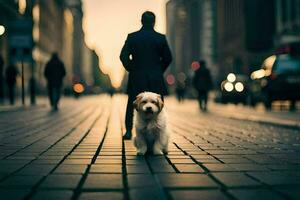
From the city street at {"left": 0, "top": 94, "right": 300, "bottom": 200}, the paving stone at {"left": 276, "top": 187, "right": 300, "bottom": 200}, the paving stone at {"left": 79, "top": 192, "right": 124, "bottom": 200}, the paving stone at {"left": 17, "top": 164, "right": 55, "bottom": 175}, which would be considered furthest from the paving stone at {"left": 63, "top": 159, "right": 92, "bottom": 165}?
the paving stone at {"left": 276, "top": 187, "right": 300, "bottom": 200}

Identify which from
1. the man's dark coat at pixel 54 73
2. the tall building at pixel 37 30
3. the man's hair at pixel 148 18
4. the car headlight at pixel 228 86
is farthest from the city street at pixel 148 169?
the car headlight at pixel 228 86

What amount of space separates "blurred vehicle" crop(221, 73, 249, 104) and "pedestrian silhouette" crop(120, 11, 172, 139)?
69.6ft

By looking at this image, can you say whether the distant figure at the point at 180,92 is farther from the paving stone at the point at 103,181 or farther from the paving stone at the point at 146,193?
the paving stone at the point at 146,193

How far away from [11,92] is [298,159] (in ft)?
67.2

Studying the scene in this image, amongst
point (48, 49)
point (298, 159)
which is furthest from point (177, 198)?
point (48, 49)

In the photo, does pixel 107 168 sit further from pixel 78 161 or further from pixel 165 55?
pixel 165 55

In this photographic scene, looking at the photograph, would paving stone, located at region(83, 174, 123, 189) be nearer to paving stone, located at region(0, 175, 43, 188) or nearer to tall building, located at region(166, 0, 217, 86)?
paving stone, located at region(0, 175, 43, 188)

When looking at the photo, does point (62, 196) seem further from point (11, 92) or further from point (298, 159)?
point (11, 92)

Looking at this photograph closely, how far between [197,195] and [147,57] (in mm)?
4482

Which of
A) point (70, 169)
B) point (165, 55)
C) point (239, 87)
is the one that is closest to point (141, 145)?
point (70, 169)

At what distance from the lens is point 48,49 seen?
277 ft

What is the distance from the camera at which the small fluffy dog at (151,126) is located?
667 cm

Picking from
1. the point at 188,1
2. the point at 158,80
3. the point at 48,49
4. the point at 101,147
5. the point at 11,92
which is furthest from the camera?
the point at 188,1

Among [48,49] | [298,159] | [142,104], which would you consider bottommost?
[298,159]
